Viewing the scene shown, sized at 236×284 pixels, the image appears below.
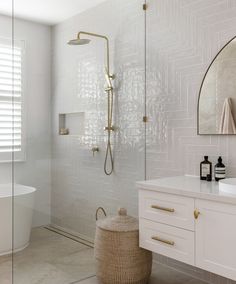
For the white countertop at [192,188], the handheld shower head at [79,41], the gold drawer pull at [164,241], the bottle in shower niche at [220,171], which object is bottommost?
the gold drawer pull at [164,241]

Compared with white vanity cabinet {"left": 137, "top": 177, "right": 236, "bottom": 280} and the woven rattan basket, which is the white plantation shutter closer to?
the woven rattan basket

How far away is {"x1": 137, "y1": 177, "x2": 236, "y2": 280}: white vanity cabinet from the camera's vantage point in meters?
1.91

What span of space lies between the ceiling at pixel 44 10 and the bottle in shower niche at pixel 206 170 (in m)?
1.56

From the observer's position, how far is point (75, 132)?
2.78 metres

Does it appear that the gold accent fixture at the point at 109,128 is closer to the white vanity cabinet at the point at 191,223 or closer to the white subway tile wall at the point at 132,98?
the white subway tile wall at the point at 132,98

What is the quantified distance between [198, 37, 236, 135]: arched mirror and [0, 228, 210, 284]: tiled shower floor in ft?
4.06

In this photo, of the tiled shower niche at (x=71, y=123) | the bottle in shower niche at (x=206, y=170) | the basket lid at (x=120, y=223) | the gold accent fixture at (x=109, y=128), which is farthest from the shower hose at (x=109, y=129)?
the bottle in shower niche at (x=206, y=170)

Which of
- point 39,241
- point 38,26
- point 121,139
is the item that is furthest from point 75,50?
point 39,241

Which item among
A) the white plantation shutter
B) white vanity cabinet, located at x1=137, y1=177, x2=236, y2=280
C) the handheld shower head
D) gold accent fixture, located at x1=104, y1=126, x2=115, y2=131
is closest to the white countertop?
white vanity cabinet, located at x1=137, y1=177, x2=236, y2=280

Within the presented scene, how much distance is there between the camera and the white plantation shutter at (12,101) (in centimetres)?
254

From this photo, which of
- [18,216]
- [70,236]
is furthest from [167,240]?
[18,216]

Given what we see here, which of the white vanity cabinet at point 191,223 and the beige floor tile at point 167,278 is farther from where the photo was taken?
the beige floor tile at point 167,278

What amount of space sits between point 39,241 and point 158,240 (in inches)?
37.4

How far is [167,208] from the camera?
2.23 metres
